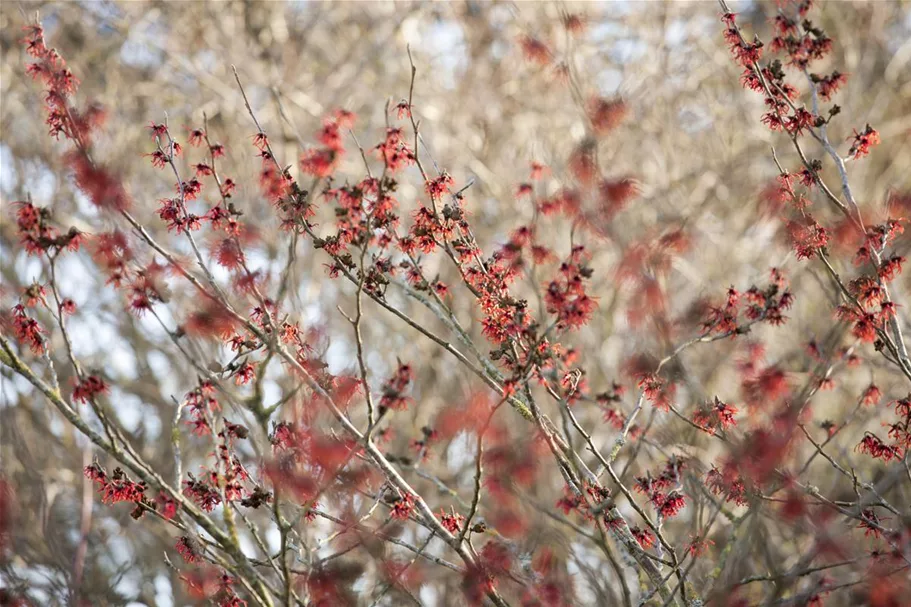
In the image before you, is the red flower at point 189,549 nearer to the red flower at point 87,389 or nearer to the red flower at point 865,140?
the red flower at point 87,389

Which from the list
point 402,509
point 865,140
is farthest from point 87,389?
point 865,140

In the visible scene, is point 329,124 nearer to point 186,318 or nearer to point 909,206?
point 186,318

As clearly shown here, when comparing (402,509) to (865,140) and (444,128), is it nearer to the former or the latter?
(865,140)

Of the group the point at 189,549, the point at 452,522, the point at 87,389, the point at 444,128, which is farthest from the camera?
the point at 444,128

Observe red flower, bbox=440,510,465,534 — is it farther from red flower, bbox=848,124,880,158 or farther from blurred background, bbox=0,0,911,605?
blurred background, bbox=0,0,911,605

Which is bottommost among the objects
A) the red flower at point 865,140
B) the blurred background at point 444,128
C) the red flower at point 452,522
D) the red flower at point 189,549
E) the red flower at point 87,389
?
the red flower at point 189,549

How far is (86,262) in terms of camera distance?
9.35 m

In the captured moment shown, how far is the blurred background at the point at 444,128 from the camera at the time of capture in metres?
8.84

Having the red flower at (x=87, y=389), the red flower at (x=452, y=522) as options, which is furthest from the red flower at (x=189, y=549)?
the red flower at (x=452, y=522)

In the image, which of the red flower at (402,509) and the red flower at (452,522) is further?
the red flower at (452,522)

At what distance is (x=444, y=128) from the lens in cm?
1032

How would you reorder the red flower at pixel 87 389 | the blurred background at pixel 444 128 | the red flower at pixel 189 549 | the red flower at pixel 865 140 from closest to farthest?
1. the red flower at pixel 87 389
2. the red flower at pixel 189 549
3. the red flower at pixel 865 140
4. the blurred background at pixel 444 128

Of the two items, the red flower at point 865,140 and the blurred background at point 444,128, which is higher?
the blurred background at point 444,128

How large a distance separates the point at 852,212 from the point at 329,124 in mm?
2335
